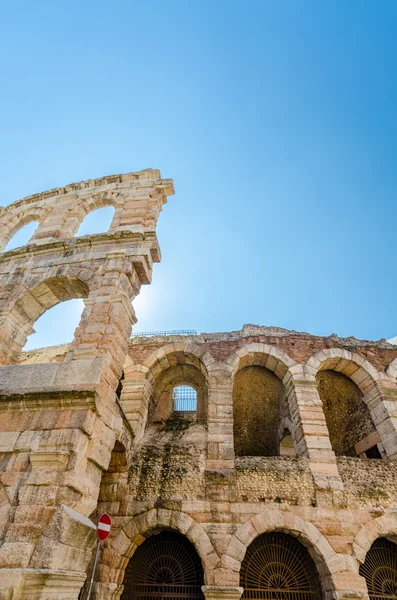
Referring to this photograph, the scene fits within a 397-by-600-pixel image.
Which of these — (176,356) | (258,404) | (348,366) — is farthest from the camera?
(258,404)

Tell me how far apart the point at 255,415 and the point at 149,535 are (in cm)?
508

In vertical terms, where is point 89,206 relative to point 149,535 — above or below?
above

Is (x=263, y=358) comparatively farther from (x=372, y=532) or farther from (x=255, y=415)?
(x=372, y=532)

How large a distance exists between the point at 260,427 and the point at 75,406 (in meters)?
7.57

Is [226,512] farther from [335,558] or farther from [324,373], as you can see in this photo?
[324,373]

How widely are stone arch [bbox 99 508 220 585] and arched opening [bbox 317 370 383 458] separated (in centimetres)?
474

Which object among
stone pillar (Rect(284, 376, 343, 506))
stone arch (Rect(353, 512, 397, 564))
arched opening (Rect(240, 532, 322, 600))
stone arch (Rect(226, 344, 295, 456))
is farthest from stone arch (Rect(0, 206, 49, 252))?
stone arch (Rect(353, 512, 397, 564))

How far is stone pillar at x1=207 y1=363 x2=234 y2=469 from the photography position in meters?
6.75

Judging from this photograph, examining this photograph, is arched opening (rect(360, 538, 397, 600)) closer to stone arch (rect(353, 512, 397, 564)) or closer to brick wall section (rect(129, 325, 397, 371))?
stone arch (rect(353, 512, 397, 564))

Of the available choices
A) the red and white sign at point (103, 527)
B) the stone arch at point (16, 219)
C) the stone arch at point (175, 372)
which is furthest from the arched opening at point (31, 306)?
the red and white sign at point (103, 527)

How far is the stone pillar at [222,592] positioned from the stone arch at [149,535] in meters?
0.27

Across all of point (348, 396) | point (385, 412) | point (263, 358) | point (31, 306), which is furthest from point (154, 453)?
point (348, 396)

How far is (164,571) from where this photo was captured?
251 inches

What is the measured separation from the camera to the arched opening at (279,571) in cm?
607
